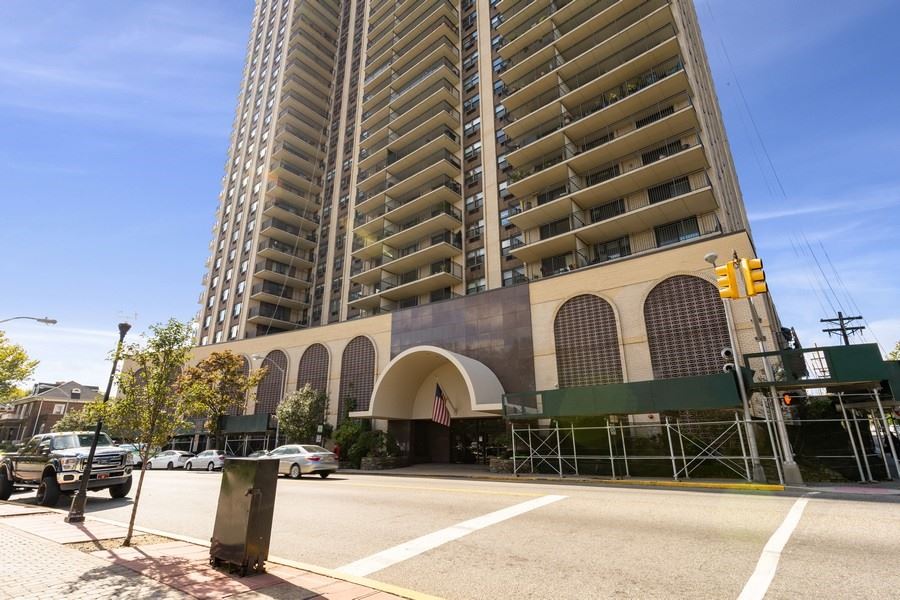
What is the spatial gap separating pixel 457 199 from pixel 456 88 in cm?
1392

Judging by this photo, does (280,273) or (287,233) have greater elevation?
(287,233)

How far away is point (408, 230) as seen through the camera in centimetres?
4116

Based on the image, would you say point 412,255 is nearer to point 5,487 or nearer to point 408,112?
point 408,112

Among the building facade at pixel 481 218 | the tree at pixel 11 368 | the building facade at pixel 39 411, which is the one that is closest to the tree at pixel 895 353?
the building facade at pixel 481 218

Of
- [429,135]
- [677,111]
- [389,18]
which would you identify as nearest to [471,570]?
[677,111]

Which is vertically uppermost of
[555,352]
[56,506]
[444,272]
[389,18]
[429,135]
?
[389,18]

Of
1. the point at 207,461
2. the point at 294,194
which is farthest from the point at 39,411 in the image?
the point at 207,461

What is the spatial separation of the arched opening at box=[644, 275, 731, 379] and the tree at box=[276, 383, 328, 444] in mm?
23991

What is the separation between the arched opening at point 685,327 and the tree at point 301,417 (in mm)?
23991

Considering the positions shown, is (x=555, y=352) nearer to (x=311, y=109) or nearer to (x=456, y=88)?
(x=456, y=88)

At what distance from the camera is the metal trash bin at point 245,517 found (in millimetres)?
5754

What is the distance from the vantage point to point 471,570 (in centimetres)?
596

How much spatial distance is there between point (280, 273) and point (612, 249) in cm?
3924

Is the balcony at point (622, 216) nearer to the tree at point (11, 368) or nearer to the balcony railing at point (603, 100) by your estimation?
the balcony railing at point (603, 100)
